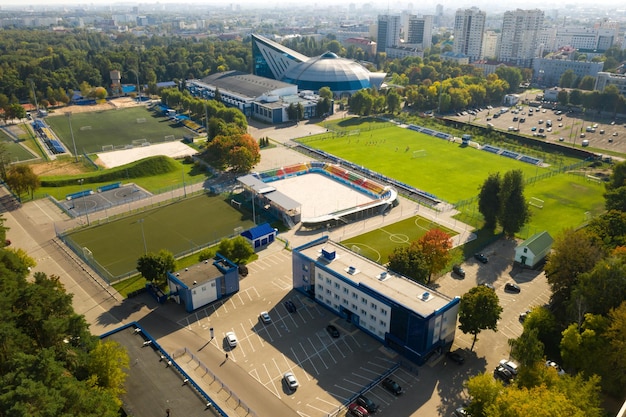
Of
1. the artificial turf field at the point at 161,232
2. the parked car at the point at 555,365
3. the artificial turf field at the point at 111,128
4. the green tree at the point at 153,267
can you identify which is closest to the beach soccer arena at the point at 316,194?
the artificial turf field at the point at 161,232

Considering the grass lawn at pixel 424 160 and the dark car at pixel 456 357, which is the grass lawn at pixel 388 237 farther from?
the dark car at pixel 456 357

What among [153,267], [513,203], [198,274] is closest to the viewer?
[198,274]

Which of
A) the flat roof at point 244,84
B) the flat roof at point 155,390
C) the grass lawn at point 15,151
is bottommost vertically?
the grass lawn at point 15,151

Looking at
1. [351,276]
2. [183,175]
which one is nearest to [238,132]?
[183,175]

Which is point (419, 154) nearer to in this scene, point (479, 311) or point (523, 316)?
point (523, 316)

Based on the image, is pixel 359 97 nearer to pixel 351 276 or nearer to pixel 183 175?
pixel 183 175

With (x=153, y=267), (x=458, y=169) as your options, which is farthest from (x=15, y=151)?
(x=458, y=169)

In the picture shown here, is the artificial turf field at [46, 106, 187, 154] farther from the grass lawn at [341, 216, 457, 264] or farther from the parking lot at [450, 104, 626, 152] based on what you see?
the parking lot at [450, 104, 626, 152]
